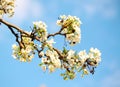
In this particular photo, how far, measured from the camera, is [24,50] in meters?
20.0

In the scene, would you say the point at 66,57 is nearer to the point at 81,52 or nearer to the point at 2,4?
the point at 81,52

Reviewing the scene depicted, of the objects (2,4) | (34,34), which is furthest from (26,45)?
(2,4)

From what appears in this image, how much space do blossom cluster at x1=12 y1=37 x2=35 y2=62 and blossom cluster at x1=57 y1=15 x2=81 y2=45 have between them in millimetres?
1763

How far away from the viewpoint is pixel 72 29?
1903 centimetres

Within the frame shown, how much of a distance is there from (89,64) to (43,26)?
2761mm

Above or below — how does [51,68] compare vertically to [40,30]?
below

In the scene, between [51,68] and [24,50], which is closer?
[51,68]

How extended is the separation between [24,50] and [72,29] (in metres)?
2.76

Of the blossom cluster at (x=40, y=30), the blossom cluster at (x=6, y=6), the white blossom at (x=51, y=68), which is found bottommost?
the white blossom at (x=51, y=68)

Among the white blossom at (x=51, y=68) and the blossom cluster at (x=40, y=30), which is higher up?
the blossom cluster at (x=40, y=30)

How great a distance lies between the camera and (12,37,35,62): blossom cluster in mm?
19466

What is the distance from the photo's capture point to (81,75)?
18.9 meters

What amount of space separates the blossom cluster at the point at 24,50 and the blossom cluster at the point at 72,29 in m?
1.76

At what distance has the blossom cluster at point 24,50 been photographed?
19466 millimetres
